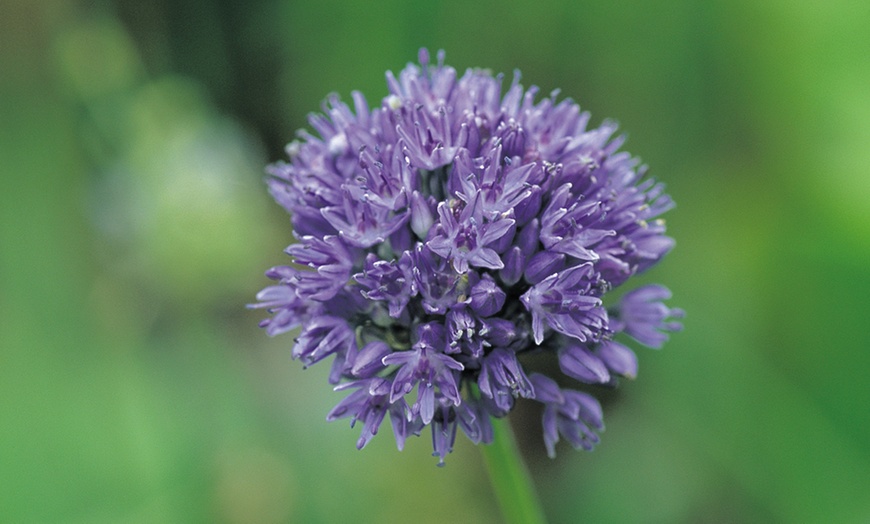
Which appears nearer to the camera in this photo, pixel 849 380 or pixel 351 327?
pixel 351 327

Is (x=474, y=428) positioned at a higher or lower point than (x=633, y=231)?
lower

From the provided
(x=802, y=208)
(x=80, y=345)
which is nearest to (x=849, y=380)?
(x=802, y=208)

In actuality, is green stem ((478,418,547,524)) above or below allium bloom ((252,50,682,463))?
below

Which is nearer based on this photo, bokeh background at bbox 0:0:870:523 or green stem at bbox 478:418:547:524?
green stem at bbox 478:418:547:524

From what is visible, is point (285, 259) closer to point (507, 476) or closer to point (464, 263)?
point (507, 476)

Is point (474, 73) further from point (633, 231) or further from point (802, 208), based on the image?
point (802, 208)

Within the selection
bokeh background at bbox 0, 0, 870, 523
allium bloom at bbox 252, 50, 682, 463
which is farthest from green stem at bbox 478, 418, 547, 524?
bokeh background at bbox 0, 0, 870, 523

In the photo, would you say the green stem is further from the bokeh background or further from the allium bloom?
the bokeh background

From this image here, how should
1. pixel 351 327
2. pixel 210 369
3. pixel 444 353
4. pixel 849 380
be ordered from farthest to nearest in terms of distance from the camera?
1. pixel 210 369
2. pixel 849 380
3. pixel 351 327
4. pixel 444 353
